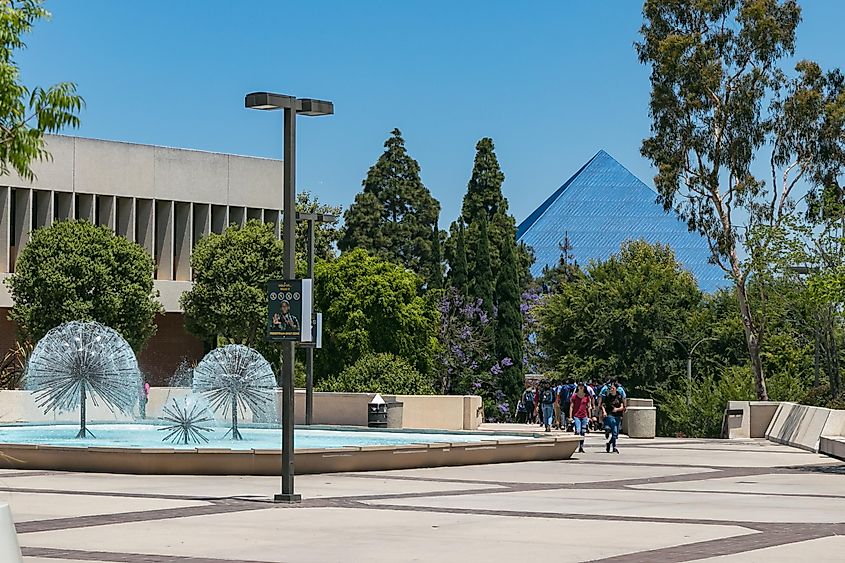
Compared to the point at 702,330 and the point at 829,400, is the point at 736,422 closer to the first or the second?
the point at 829,400

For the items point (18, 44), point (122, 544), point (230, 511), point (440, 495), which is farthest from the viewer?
point (440, 495)

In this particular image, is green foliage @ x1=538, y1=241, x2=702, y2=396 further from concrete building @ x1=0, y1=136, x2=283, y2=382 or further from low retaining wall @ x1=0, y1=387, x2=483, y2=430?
low retaining wall @ x1=0, y1=387, x2=483, y2=430

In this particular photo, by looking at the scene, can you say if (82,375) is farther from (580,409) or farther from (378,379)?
(378,379)

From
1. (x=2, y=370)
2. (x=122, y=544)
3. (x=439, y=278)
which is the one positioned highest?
(x=439, y=278)

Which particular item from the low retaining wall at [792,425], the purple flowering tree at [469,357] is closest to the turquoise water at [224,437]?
the low retaining wall at [792,425]

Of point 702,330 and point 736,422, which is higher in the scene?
point 702,330

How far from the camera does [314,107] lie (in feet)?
63.9

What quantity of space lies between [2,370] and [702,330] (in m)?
28.7

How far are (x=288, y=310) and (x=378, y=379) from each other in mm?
33587

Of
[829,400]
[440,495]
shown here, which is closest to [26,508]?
[440,495]

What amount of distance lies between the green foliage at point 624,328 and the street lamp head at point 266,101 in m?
45.1

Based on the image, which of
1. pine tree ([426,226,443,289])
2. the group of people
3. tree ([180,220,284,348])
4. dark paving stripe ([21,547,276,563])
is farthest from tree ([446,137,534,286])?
dark paving stripe ([21,547,276,563])

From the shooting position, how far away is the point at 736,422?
145ft

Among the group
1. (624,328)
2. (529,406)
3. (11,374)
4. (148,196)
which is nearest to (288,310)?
(11,374)
